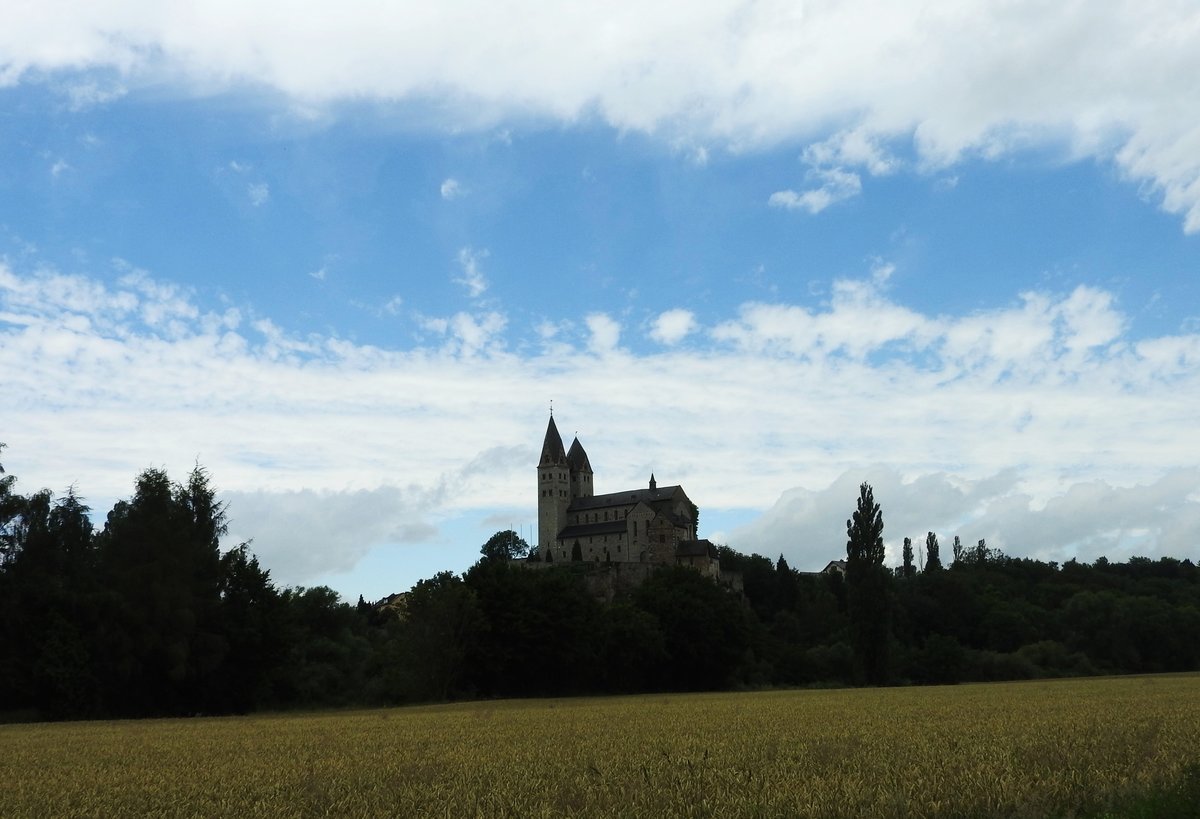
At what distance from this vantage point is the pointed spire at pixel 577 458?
17412 cm

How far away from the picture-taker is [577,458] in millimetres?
175125

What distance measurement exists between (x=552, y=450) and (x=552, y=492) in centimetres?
776

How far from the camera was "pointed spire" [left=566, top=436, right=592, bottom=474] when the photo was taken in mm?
174125

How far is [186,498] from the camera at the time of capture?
60438 mm

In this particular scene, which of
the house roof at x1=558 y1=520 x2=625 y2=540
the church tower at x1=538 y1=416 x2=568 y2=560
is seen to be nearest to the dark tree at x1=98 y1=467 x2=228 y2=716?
the house roof at x1=558 y1=520 x2=625 y2=540

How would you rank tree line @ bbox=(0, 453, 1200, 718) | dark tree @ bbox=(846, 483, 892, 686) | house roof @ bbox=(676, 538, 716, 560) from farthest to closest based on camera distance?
house roof @ bbox=(676, 538, 716, 560)
dark tree @ bbox=(846, 483, 892, 686)
tree line @ bbox=(0, 453, 1200, 718)

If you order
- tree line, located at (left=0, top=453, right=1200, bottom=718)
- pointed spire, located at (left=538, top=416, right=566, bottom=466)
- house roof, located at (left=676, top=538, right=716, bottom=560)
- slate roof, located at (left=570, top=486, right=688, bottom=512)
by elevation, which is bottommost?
tree line, located at (left=0, top=453, right=1200, bottom=718)

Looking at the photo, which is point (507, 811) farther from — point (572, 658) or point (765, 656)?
point (765, 656)

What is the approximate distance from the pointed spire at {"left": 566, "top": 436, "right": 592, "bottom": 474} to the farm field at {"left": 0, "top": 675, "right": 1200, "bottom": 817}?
141501 mm

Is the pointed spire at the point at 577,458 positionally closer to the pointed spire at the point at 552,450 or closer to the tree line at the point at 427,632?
the pointed spire at the point at 552,450

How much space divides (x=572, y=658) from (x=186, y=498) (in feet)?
94.0

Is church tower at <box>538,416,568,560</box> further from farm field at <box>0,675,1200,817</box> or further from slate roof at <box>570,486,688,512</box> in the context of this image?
farm field at <box>0,675,1200,817</box>

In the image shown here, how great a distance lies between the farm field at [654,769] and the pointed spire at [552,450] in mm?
138836

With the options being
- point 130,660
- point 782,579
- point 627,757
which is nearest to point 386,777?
point 627,757
